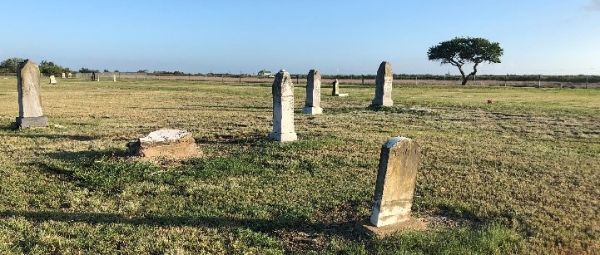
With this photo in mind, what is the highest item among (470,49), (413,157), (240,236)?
(470,49)

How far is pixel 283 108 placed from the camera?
11.5 meters

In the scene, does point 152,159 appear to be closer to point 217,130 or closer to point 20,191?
point 20,191

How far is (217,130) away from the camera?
13328 millimetres

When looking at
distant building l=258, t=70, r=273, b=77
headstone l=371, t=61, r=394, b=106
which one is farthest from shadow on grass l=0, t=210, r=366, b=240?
distant building l=258, t=70, r=273, b=77

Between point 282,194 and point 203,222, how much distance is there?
152 cm

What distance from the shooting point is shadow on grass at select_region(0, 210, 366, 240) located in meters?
5.79

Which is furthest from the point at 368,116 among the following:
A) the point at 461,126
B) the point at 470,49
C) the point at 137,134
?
the point at 470,49

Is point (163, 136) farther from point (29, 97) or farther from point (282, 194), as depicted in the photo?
point (29, 97)

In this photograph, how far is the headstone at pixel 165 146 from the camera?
29.6 ft

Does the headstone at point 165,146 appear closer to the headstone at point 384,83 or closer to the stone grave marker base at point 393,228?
the stone grave marker base at point 393,228

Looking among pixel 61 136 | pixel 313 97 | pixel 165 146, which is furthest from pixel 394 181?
pixel 313 97

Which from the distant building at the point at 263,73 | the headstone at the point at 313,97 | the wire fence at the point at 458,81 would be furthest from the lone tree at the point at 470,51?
the headstone at the point at 313,97

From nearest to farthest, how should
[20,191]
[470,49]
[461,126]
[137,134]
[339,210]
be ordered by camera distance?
[339,210], [20,191], [137,134], [461,126], [470,49]

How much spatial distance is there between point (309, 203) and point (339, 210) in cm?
45
